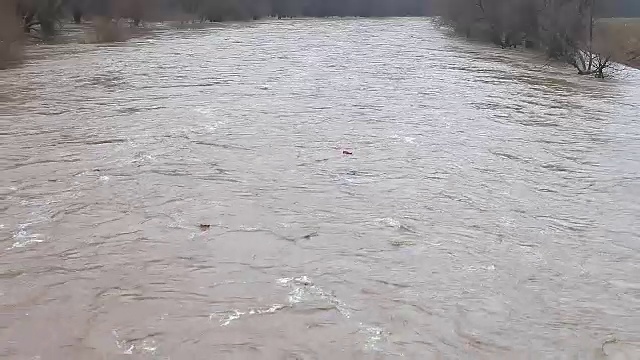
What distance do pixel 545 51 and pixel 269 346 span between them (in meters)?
24.9

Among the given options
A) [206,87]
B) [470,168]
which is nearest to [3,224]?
[470,168]

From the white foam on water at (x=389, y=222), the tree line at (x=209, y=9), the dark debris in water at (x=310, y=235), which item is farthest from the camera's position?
the tree line at (x=209, y=9)

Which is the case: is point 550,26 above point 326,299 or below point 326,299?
above

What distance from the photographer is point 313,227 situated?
7305 mm

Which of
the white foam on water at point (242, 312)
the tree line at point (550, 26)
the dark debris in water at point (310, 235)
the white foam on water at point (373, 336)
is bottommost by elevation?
the white foam on water at point (373, 336)

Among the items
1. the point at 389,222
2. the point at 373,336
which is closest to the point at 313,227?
the point at 389,222

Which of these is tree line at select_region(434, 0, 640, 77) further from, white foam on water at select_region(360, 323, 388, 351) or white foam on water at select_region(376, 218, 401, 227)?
white foam on water at select_region(360, 323, 388, 351)

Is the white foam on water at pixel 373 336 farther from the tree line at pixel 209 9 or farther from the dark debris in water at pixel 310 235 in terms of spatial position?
the tree line at pixel 209 9

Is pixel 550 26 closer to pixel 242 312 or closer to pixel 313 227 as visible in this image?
pixel 313 227

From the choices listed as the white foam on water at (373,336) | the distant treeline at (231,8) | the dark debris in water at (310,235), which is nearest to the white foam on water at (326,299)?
the white foam on water at (373,336)

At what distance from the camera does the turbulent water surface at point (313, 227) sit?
5.21 metres

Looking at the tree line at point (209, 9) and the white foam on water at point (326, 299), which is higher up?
the tree line at point (209, 9)

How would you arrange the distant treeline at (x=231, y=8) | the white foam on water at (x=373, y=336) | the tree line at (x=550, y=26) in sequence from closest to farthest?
the white foam on water at (x=373, y=336)
the tree line at (x=550, y=26)
the distant treeline at (x=231, y=8)

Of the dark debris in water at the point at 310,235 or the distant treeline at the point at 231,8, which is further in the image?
the distant treeline at the point at 231,8
